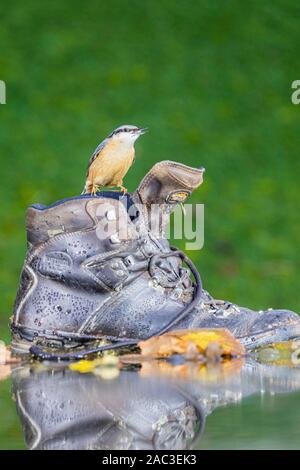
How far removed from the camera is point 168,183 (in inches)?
223

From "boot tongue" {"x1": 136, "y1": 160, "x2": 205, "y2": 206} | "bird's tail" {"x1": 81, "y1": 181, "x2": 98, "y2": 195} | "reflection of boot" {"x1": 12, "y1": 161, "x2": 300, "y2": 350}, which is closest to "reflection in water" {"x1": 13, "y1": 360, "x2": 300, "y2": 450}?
"reflection of boot" {"x1": 12, "y1": 161, "x2": 300, "y2": 350}

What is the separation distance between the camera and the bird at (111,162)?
6254 millimetres

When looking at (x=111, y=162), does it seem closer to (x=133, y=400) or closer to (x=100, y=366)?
(x=100, y=366)

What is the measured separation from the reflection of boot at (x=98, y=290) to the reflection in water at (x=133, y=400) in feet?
0.81

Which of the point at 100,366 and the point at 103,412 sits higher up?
the point at 100,366

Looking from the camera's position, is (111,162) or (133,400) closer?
(133,400)

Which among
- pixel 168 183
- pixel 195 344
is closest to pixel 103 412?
pixel 195 344

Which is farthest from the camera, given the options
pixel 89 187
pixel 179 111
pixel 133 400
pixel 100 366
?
pixel 179 111

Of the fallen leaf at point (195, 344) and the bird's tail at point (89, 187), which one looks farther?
the bird's tail at point (89, 187)

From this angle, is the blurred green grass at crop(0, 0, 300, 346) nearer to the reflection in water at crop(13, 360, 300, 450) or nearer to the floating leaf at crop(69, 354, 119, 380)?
the floating leaf at crop(69, 354, 119, 380)

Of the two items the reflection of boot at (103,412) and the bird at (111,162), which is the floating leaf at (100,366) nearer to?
the reflection of boot at (103,412)

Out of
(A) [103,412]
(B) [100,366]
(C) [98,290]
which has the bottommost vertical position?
(A) [103,412]

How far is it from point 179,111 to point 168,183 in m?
5.98

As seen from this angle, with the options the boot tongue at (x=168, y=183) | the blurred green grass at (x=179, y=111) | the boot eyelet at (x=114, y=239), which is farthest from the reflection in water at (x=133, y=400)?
the blurred green grass at (x=179, y=111)
